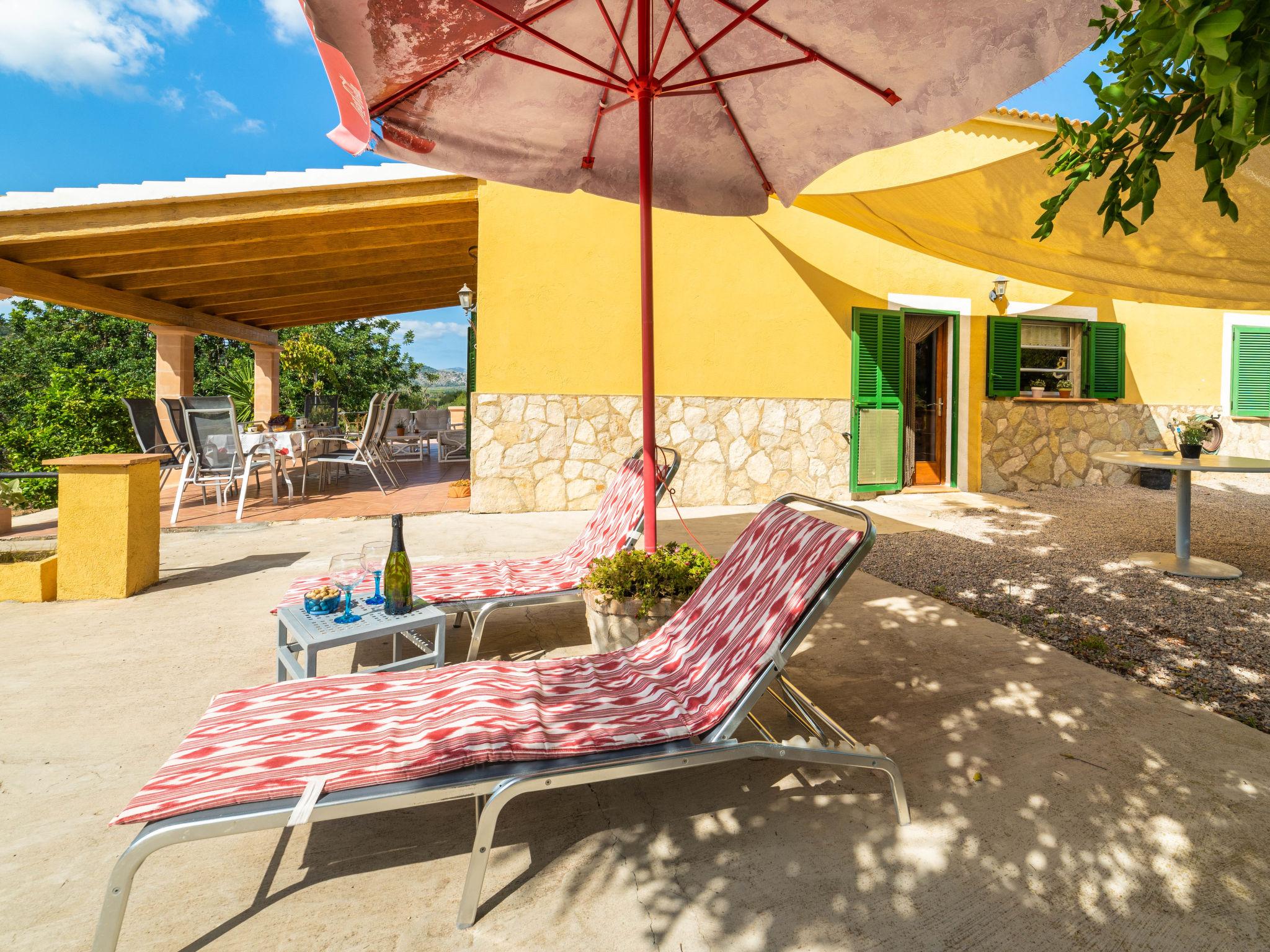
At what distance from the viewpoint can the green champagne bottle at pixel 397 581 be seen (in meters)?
2.23

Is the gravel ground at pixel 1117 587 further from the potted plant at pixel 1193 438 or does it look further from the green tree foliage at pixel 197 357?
the green tree foliage at pixel 197 357

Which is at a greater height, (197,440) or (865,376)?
(865,376)

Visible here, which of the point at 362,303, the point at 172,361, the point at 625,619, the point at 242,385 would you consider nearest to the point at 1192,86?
the point at 625,619

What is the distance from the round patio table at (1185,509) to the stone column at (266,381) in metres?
11.7

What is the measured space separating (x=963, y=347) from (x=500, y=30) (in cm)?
668

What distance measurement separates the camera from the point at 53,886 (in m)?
1.47

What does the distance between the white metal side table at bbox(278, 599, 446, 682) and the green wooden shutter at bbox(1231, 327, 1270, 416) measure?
10277mm

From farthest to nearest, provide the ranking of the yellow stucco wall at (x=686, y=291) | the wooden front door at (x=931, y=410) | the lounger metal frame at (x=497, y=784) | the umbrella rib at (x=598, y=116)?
the wooden front door at (x=931, y=410), the yellow stucco wall at (x=686, y=291), the umbrella rib at (x=598, y=116), the lounger metal frame at (x=497, y=784)

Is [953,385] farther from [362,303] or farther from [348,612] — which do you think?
[362,303]

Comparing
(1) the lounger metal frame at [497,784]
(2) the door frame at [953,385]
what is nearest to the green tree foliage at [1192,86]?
(1) the lounger metal frame at [497,784]

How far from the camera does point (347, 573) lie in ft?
7.74

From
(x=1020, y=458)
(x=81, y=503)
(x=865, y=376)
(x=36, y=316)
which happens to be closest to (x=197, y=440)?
(x=81, y=503)

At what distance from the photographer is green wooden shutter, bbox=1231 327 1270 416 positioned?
8.43m

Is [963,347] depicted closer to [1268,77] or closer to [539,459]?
[539,459]
